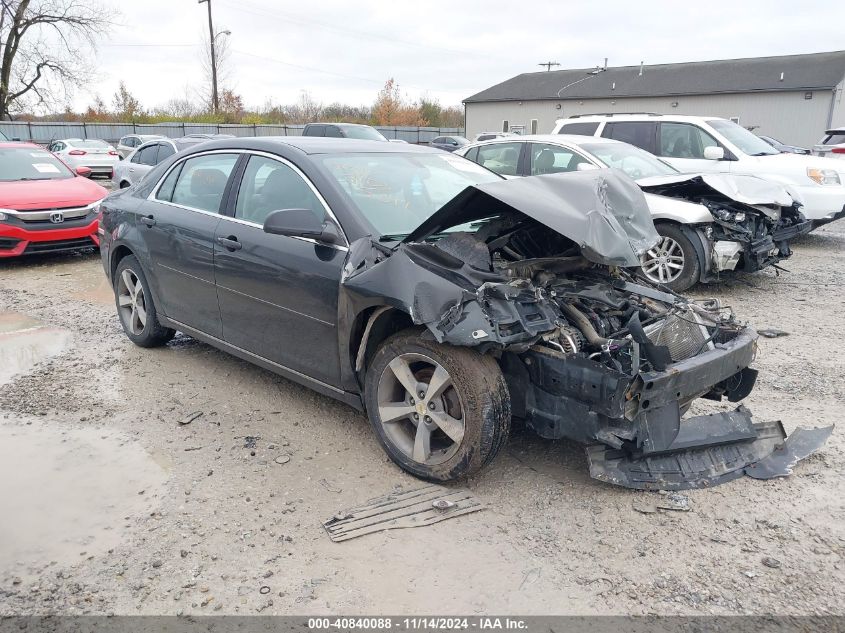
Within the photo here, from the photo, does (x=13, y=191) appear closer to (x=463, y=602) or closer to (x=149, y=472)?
(x=149, y=472)

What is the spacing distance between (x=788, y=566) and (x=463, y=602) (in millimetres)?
1448

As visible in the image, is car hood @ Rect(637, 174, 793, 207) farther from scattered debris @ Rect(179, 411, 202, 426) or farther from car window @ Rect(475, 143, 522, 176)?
scattered debris @ Rect(179, 411, 202, 426)

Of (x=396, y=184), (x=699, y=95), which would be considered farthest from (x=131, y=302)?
(x=699, y=95)

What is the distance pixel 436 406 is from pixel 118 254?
3783mm

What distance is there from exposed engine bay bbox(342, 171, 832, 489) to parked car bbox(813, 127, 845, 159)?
41.3ft

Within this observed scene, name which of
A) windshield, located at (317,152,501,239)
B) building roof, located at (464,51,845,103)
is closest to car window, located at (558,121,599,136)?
windshield, located at (317,152,501,239)

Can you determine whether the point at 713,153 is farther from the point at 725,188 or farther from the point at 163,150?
the point at 163,150

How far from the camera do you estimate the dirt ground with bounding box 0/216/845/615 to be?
2.73 metres

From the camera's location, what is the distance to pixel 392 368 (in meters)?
3.54

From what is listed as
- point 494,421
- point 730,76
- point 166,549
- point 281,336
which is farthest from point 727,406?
point 730,76

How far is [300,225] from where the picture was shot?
3.73m

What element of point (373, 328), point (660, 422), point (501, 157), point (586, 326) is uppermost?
point (501, 157)

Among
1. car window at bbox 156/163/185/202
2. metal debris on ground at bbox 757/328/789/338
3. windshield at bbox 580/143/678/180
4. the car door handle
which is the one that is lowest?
metal debris on ground at bbox 757/328/789/338

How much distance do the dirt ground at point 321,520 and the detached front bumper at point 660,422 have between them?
14 centimetres
